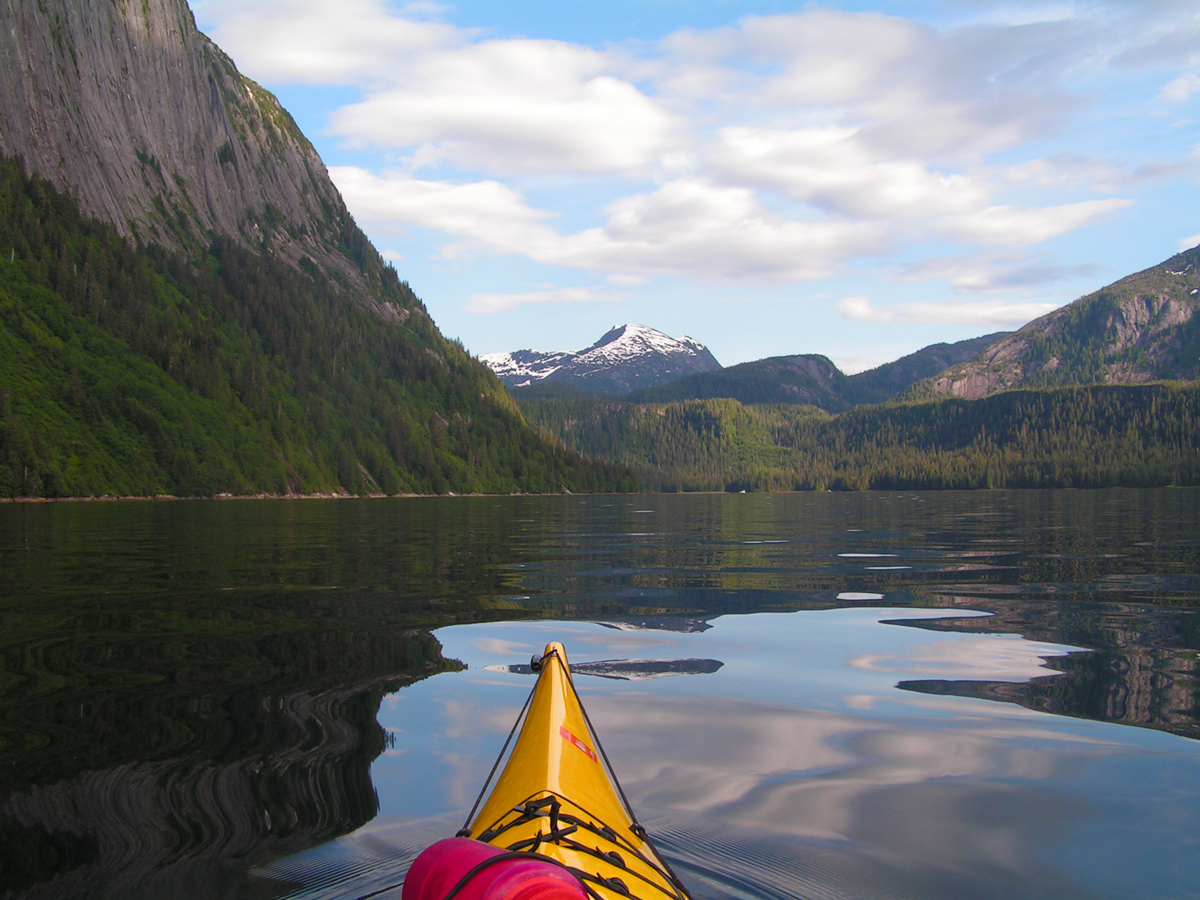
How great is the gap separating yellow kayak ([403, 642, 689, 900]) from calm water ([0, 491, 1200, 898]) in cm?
119

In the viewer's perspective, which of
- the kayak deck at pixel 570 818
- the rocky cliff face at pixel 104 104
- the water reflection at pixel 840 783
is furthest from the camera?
the rocky cliff face at pixel 104 104

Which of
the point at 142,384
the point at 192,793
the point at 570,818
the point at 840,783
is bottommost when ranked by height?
the point at 840,783

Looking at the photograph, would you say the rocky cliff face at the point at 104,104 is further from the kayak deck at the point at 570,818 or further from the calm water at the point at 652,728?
the kayak deck at the point at 570,818

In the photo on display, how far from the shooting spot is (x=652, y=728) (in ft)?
34.6

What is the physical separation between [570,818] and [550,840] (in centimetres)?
33

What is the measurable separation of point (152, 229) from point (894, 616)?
666 feet

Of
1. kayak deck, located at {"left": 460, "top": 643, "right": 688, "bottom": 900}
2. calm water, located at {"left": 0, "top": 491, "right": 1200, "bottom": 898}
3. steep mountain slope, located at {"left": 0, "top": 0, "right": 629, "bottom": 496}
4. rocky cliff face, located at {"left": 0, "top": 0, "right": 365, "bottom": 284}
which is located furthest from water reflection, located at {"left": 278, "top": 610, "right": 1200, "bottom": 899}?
rocky cliff face, located at {"left": 0, "top": 0, "right": 365, "bottom": 284}

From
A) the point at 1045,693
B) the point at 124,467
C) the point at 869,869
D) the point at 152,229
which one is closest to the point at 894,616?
the point at 1045,693

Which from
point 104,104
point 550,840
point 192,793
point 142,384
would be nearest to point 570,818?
point 550,840

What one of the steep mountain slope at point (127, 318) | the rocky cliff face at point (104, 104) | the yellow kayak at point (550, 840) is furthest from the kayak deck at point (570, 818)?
the rocky cliff face at point (104, 104)

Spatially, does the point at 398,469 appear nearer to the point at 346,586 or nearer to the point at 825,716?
the point at 346,586

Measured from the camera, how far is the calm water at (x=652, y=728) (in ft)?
22.0

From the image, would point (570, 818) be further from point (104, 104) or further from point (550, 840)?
point (104, 104)

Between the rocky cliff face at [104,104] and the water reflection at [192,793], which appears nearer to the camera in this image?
the water reflection at [192,793]
